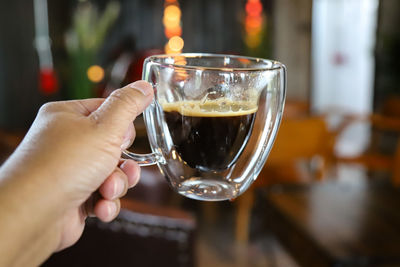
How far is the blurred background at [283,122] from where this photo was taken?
1570mm

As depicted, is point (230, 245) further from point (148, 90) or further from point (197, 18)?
Answer: point (197, 18)

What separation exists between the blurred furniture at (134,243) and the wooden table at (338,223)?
22.6 inches

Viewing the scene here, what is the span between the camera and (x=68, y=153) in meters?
0.58

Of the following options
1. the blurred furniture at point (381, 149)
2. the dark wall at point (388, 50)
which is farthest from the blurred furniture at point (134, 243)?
the dark wall at point (388, 50)

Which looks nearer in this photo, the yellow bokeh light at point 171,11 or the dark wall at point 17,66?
the dark wall at point 17,66

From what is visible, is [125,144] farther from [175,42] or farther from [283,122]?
[175,42]

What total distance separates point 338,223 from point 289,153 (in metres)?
0.90

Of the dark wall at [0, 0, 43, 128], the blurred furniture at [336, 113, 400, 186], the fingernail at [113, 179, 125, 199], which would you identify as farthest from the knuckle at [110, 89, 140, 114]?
the dark wall at [0, 0, 43, 128]

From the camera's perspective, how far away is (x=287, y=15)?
6.04 metres

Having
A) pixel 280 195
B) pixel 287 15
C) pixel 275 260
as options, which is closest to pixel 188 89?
pixel 280 195

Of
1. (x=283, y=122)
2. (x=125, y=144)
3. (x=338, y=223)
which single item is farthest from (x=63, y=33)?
(x=125, y=144)

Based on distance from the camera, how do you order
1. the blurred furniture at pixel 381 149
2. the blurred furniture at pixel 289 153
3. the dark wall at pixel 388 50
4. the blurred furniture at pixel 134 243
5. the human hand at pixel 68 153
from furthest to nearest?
the dark wall at pixel 388 50 < the blurred furniture at pixel 381 149 < the blurred furniture at pixel 289 153 < the blurred furniture at pixel 134 243 < the human hand at pixel 68 153

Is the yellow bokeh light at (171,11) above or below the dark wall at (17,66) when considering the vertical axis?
above

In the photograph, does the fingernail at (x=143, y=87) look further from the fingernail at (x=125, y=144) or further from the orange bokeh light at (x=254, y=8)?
the orange bokeh light at (x=254, y=8)
